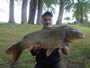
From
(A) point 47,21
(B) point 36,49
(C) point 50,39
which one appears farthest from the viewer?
(A) point 47,21

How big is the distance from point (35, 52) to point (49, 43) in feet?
1.64

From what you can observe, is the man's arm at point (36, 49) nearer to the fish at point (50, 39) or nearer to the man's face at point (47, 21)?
the fish at point (50, 39)

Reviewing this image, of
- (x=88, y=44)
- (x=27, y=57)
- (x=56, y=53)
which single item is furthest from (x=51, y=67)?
(x=88, y=44)

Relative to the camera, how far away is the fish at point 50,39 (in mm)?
2596

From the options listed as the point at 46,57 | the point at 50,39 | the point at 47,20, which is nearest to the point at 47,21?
the point at 47,20

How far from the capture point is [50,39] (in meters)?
2.63

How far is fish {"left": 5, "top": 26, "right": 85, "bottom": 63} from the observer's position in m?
2.60

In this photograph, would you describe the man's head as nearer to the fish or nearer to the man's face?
the man's face

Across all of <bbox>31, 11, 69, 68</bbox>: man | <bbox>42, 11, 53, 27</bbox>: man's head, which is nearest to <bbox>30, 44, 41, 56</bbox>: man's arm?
Answer: <bbox>31, 11, 69, 68</bbox>: man

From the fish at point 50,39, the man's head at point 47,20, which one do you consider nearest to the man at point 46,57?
the man's head at point 47,20

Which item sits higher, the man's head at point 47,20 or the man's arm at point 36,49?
the man's head at point 47,20

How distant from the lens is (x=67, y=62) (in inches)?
259

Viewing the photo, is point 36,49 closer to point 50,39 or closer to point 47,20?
point 50,39

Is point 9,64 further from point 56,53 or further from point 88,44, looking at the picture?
point 88,44
